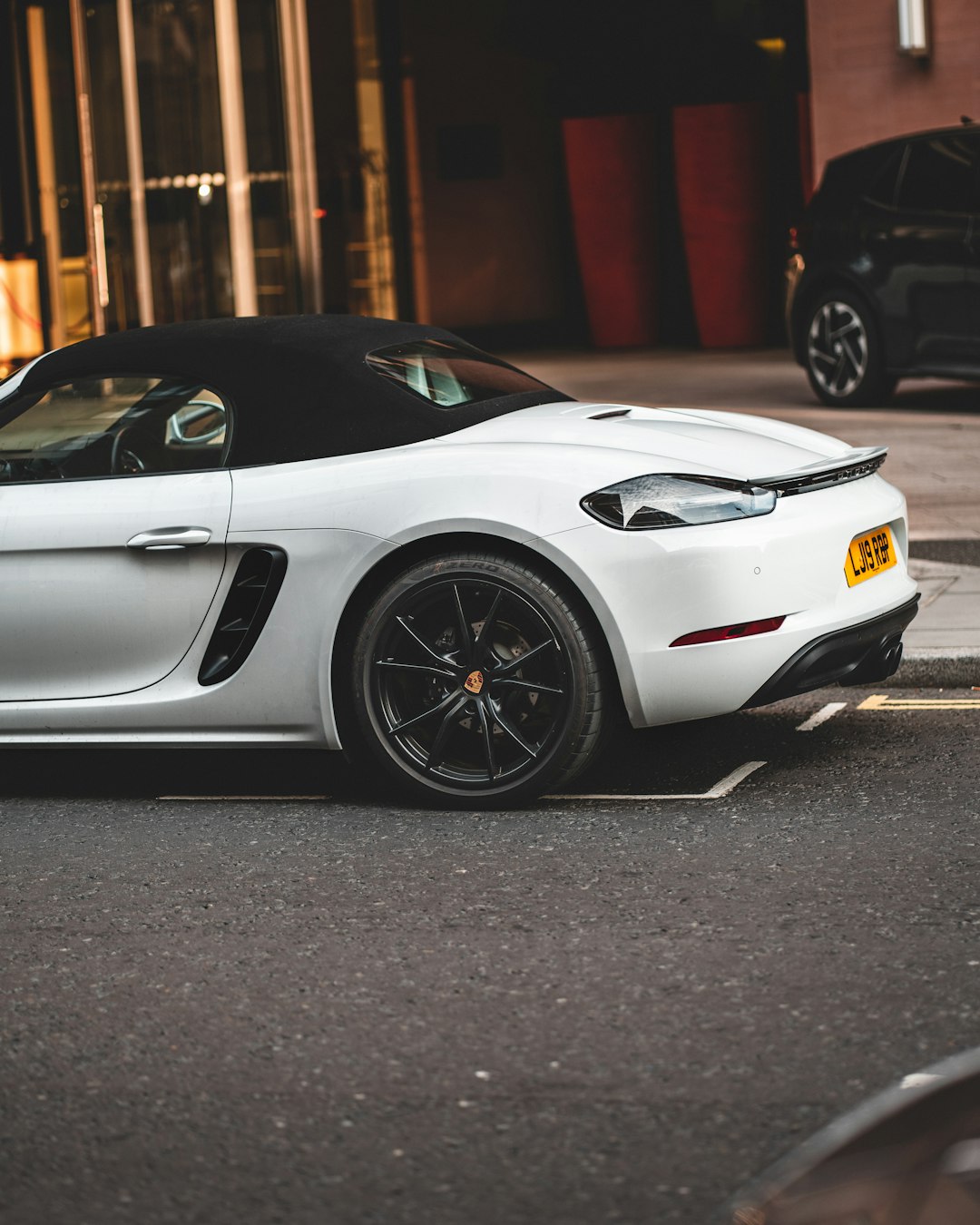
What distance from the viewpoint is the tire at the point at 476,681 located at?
5141 mm

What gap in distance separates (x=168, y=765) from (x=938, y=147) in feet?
29.5

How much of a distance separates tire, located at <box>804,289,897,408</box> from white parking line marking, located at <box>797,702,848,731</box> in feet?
24.7

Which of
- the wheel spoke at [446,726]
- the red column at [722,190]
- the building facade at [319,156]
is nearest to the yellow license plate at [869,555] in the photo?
the wheel spoke at [446,726]

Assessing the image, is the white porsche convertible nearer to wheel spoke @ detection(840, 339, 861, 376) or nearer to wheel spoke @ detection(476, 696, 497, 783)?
wheel spoke @ detection(476, 696, 497, 783)

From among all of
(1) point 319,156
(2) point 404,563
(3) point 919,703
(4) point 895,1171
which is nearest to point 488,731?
(2) point 404,563

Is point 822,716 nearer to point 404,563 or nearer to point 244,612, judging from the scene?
point 404,563

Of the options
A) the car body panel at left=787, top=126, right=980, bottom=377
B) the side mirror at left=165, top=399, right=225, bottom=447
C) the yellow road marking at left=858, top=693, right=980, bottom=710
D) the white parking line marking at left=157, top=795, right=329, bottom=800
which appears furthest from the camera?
the car body panel at left=787, top=126, right=980, bottom=377

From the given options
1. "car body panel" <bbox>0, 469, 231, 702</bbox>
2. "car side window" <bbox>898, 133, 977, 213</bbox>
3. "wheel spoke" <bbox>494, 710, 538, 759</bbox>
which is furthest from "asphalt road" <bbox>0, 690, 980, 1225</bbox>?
"car side window" <bbox>898, 133, 977, 213</bbox>

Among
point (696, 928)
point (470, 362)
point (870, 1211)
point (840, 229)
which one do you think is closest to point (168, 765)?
point (470, 362)

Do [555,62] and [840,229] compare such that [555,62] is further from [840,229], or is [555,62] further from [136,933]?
[136,933]

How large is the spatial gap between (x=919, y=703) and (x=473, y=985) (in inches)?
115

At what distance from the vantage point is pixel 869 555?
545 cm

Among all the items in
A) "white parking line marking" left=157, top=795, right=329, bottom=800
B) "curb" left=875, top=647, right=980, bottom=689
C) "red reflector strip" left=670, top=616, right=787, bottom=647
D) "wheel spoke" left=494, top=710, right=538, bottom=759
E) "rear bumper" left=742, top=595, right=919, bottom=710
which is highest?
"red reflector strip" left=670, top=616, right=787, bottom=647

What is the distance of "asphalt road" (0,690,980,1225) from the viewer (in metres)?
3.15
